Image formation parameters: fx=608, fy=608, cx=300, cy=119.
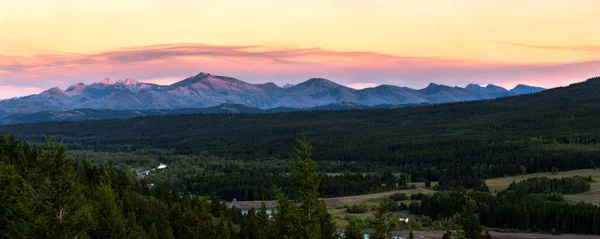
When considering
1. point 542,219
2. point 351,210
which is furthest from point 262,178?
point 542,219

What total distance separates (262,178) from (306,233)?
135m

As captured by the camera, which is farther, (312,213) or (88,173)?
(88,173)

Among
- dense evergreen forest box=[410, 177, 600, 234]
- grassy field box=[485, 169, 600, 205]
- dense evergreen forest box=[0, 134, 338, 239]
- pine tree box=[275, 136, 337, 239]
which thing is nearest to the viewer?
dense evergreen forest box=[0, 134, 338, 239]

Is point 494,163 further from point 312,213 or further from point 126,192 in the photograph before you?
point 312,213

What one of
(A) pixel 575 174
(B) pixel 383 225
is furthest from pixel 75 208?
(A) pixel 575 174

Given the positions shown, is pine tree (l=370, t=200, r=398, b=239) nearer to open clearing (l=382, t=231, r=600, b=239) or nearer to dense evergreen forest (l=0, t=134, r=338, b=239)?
dense evergreen forest (l=0, t=134, r=338, b=239)

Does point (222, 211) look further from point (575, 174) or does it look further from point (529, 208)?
point (575, 174)

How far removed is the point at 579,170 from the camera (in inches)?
6654

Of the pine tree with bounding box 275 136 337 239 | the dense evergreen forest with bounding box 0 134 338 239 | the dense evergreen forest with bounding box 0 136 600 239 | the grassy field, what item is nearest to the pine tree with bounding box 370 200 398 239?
the dense evergreen forest with bounding box 0 136 600 239

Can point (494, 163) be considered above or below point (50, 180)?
below

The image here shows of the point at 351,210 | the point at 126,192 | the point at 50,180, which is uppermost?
the point at 50,180

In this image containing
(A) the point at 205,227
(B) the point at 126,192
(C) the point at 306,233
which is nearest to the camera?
(C) the point at 306,233

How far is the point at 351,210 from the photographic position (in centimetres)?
13000

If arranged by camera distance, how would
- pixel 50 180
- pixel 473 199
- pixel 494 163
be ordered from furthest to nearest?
1. pixel 494 163
2. pixel 473 199
3. pixel 50 180
